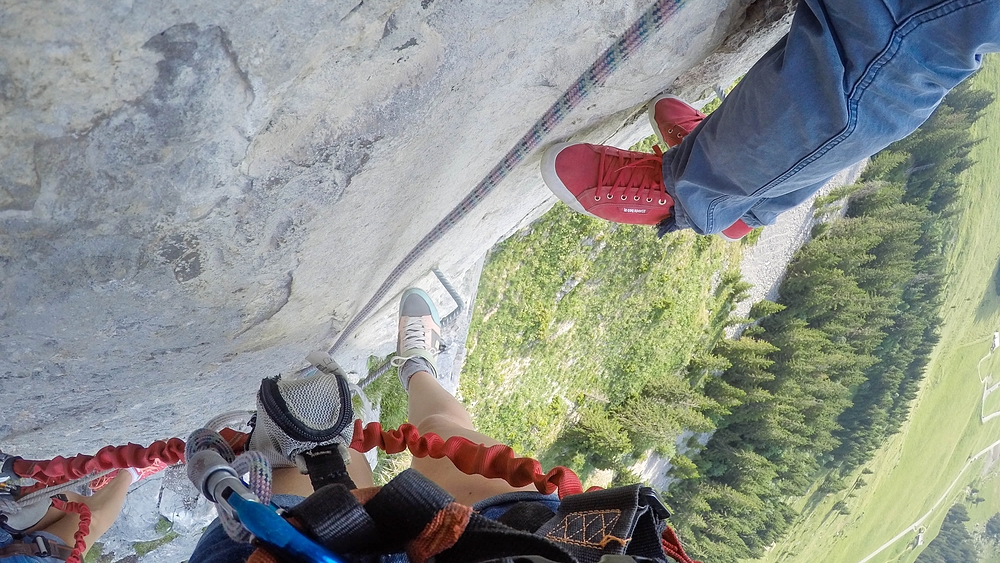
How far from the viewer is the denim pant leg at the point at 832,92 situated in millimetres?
958

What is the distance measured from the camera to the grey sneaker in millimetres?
1986

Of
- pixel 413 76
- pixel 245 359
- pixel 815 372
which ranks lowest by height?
pixel 815 372

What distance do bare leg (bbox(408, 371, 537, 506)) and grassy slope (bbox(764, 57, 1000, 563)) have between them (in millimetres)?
9154

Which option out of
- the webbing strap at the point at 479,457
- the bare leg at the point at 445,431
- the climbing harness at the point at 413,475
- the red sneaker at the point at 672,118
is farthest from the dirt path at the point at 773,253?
the webbing strap at the point at 479,457

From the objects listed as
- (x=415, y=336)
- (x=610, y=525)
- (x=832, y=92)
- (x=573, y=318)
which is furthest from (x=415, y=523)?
(x=573, y=318)

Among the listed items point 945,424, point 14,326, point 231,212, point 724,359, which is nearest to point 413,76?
point 231,212

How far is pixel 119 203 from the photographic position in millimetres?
819

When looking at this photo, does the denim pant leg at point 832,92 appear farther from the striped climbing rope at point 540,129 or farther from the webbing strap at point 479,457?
the webbing strap at point 479,457

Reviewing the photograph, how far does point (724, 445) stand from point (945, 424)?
11.4 metres

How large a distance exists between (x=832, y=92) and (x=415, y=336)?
142 cm

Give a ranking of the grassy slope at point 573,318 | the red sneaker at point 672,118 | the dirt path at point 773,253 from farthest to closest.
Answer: the dirt path at point 773,253 → the grassy slope at point 573,318 → the red sneaker at point 672,118

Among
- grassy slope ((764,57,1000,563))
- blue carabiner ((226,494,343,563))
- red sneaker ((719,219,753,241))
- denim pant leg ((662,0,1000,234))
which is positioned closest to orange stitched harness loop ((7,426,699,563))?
blue carabiner ((226,494,343,563))

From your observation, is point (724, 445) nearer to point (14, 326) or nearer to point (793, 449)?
point (793, 449)

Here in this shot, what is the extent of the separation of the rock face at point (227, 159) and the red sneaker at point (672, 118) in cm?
11
